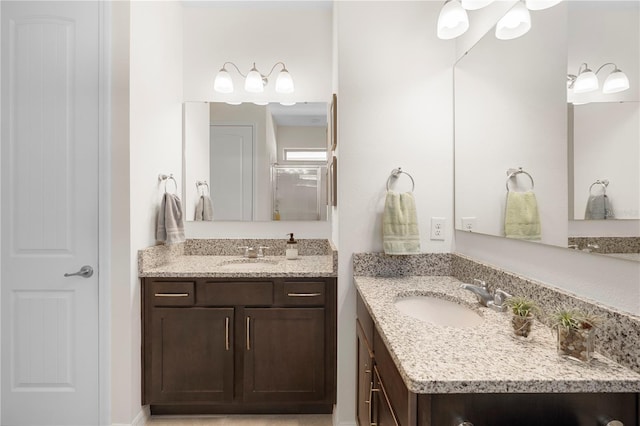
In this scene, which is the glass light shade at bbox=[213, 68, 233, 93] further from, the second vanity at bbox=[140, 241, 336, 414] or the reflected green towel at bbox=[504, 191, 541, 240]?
the reflected green towel at bbox=[504, 191, 541, 240]

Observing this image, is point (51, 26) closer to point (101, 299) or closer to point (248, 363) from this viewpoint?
point (101, 299)

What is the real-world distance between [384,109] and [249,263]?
1.39 metres

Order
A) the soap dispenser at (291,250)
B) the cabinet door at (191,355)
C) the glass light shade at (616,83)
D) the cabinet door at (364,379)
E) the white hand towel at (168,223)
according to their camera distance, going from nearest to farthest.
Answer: the glass light shade at (616,83) < the cabinet door at (364,379) < the cabinet door at (191,355) < the white hand towel at (168,223) < the soap dispenser at (291,250)

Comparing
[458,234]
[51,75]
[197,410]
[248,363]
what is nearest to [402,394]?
[458,234]

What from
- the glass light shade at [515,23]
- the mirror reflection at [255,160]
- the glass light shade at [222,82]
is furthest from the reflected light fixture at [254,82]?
the glass light shade at [515,23]

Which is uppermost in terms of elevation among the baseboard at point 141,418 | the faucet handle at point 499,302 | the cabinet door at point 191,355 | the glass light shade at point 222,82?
the glass light shade at point 222,82

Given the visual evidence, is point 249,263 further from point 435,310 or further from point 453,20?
point 453,20

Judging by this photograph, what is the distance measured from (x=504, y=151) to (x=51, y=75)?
2332mm

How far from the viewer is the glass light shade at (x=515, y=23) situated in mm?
1366

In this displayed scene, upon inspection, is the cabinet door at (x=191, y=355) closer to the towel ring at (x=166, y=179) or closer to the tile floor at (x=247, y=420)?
the tile floor at (x=247, y=420)

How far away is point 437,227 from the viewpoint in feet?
6.52

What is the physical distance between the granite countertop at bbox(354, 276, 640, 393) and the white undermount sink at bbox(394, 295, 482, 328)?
17 cm

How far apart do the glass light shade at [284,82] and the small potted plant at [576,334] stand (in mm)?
2301

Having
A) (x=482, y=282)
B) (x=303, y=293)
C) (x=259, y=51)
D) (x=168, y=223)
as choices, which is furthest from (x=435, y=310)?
(x=259, y=51)
